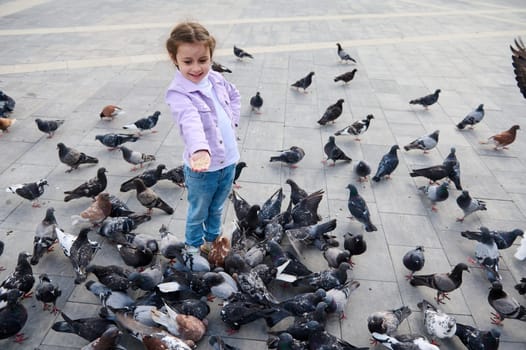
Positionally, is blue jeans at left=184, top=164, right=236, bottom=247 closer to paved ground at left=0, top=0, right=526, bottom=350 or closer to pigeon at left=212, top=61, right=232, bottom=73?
paved ground at left=0, top=0, right=526, bottom=350

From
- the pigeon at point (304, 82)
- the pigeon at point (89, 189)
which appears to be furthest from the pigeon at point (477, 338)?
the pigeon at point (304, 82)

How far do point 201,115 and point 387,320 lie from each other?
2938 millimetres

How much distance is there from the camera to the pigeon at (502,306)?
4336 millimetres

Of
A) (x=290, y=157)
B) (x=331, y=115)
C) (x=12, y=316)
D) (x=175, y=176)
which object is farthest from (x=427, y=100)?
(x=12, y=316)

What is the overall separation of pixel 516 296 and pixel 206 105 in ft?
15.1

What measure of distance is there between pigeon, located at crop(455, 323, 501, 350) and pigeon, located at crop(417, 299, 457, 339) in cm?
9

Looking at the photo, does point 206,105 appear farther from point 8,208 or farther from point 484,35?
point 484,35

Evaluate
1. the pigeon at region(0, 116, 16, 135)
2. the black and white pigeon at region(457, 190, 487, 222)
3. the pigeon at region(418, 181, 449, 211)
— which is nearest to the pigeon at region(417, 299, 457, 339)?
the black and white pigeon at region(457, 190, 487, 222)

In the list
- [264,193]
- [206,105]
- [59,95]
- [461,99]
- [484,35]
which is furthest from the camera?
[484,35]

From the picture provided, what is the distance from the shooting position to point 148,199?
5699 millimetres

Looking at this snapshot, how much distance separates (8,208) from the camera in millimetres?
5836

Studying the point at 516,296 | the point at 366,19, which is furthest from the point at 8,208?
the point at 366,19

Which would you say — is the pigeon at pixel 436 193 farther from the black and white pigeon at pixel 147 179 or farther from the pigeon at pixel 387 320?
the black and white pigeon at pixel 147 179

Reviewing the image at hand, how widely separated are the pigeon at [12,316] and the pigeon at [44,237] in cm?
79
